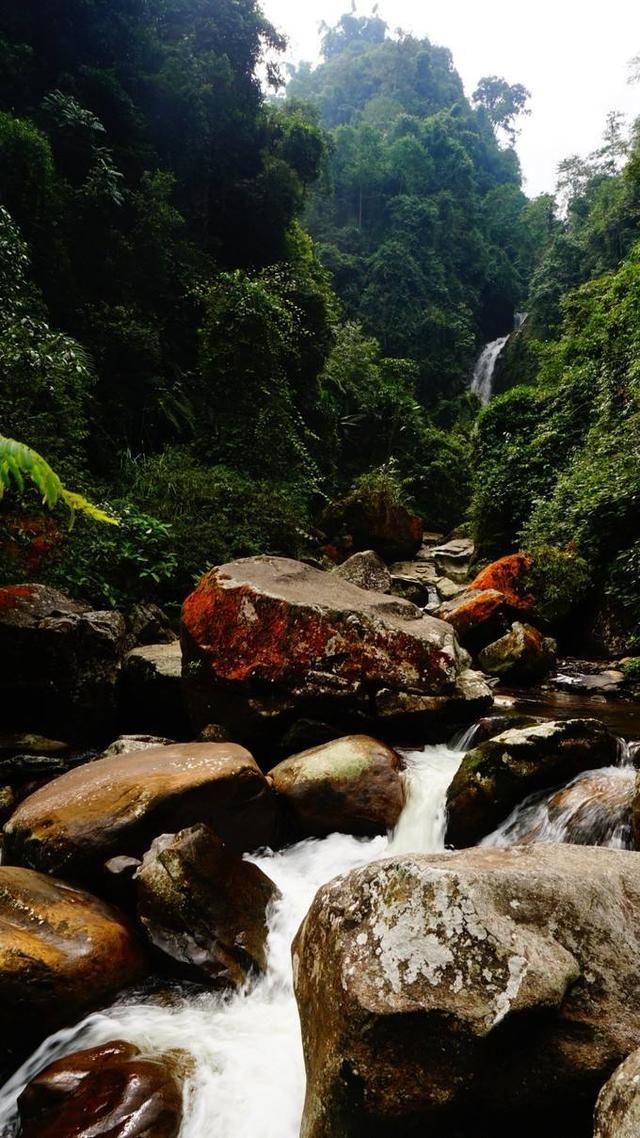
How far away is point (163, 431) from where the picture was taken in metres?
14.1

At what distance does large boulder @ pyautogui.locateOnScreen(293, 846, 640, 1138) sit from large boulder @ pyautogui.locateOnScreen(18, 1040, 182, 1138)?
2.36ft

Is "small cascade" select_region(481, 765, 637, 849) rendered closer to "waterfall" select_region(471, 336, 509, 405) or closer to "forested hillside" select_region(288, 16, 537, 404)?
"forested hillside" select_region(288, 16, 537, 404)

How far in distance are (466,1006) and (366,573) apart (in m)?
10.8

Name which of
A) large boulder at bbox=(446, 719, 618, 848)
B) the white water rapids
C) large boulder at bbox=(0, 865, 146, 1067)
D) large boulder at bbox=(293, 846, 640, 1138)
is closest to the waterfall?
large boulder at bbox=(446, 719, 618, 848)

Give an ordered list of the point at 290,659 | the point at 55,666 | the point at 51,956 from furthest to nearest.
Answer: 1. the point at 55,666
2. the point at 290,659
3. the point at 51,956

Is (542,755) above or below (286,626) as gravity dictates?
below

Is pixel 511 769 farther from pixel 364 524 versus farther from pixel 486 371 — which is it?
pixel 486 371

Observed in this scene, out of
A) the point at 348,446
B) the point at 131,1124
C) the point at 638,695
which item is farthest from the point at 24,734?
the point at 348,446

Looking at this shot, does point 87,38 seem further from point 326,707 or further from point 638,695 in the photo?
point 638,695

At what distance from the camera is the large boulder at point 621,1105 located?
1.68 m

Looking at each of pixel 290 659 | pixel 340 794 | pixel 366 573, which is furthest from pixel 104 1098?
pixel 366 573

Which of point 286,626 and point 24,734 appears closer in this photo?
point 286,626

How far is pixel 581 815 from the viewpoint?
430 cm

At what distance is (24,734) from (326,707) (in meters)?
3.34
